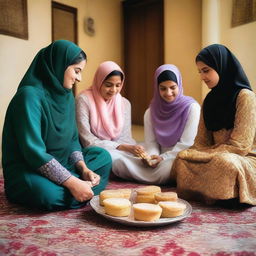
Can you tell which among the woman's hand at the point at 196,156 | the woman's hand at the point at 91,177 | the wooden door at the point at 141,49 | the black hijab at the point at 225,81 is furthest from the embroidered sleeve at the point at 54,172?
the wooden door at the point at 141,49

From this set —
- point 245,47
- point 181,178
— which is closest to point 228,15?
point 245,47

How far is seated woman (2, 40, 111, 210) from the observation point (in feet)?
5.54

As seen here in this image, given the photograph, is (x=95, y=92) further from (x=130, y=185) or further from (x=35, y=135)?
(x=35, y=135)

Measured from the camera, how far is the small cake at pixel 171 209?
1.50m

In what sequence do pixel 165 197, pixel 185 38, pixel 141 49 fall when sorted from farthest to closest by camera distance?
pixel 141 49, pixel 185 38, pixel 165 197

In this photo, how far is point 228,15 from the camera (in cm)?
415

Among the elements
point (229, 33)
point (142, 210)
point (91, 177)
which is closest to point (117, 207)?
point (142, 210)

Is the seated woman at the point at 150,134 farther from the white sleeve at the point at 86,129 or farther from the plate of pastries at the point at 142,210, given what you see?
the plate of pastries at the point at 142,210

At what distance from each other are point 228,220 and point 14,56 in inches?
139

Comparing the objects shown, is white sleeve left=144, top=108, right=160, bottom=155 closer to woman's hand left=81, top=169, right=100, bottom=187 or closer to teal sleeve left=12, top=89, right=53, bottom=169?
woman's hand left=81, top=169, right=100, bottom=187

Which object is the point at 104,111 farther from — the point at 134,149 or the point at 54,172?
the point at 54,172

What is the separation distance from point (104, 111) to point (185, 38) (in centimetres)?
281

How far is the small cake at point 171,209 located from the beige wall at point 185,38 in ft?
11.8

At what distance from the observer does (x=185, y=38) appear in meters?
5.10
